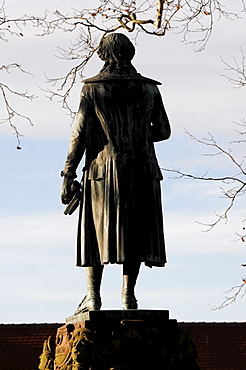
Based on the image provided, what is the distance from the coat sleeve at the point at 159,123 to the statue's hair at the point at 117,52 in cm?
39

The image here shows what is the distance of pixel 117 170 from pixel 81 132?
499 millimetres

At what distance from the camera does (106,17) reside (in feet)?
50.3

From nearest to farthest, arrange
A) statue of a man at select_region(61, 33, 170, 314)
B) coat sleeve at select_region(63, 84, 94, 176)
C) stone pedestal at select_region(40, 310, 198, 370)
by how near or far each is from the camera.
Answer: stone pedestal at select_region(40, 310, 198, 370) → statue of a man at select_region(61, 33, 170, 314) → coat sleeve at select_region(63, 84, 94, 176)

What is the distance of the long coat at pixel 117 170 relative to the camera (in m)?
11.3

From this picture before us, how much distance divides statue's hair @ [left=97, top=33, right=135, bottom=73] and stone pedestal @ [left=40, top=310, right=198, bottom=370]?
2332 millimetres

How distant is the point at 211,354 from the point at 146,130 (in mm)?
25202

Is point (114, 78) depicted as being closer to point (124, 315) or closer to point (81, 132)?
point (81, 132)

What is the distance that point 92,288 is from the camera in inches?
448

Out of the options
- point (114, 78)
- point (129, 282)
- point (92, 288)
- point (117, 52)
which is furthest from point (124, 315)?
point (117, 52)

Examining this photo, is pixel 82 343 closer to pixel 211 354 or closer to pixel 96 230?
pixel 96 230

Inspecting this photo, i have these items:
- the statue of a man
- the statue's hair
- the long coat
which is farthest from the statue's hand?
the statue's hair

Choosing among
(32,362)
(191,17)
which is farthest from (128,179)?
(32,362)

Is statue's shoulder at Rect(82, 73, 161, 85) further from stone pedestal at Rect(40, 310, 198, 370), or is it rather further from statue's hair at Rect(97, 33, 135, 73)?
stone pedestal at Rect(40, 310, 198, 370)

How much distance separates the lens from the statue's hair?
11.5 meters
